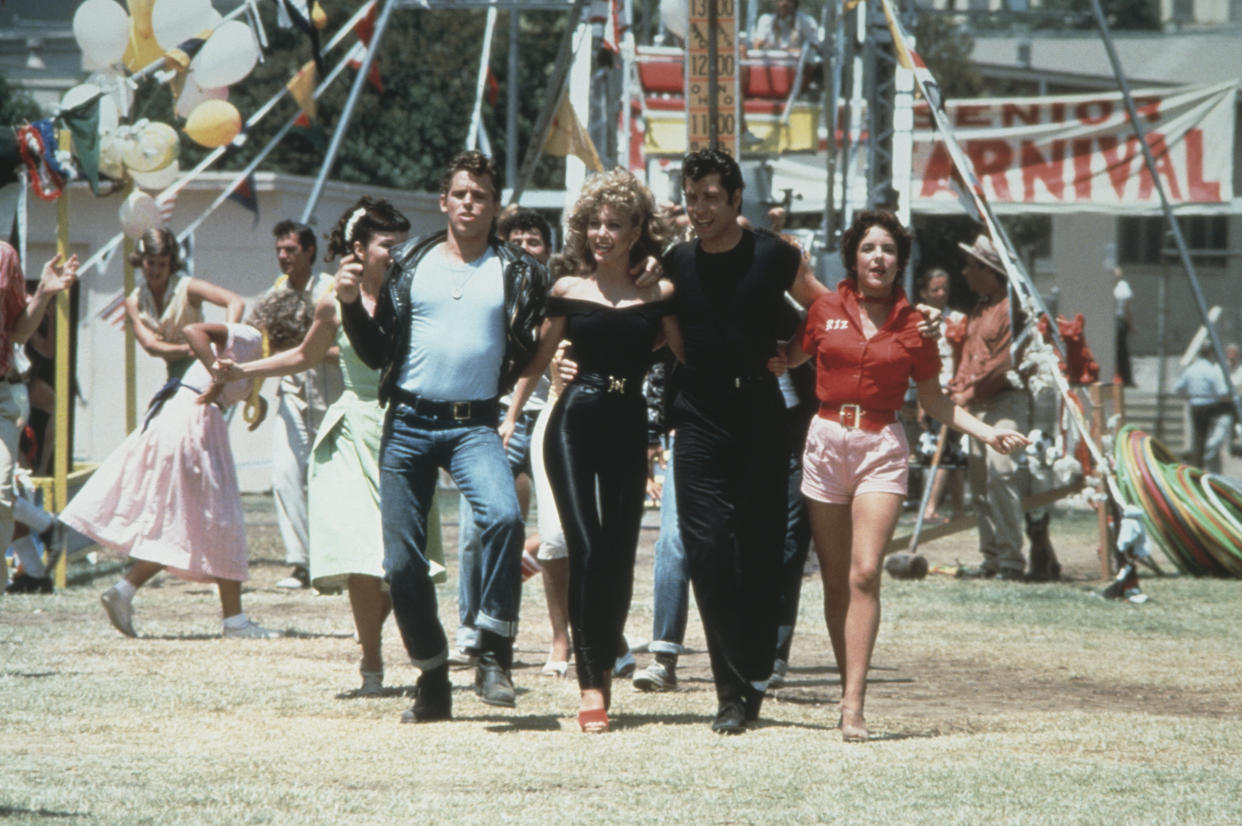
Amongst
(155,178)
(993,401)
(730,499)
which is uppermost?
(155,178)

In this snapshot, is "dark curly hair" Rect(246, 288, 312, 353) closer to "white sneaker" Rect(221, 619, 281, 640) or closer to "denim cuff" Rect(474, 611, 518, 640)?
"white sneaker" Rect(221, 619, 281, 640)

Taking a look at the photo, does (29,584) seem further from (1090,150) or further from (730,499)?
(1090,150)

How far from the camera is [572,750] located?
5.99 meters

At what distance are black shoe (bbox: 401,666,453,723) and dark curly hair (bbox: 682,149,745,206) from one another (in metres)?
1.85

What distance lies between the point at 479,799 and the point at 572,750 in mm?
847

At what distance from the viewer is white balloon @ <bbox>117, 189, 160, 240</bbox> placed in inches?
415

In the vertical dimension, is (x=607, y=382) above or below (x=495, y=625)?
above

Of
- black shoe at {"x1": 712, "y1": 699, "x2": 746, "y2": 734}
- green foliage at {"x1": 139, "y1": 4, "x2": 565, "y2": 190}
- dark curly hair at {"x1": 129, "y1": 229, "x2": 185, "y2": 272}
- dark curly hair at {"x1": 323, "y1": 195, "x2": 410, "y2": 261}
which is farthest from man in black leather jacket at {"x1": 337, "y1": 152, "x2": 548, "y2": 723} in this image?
green foliage at {"x1": 139, "y1": 4, "x2": 565, "y2": 190}

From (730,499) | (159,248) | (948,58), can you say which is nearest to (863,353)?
(730,499)

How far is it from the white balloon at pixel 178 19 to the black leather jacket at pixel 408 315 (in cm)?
428

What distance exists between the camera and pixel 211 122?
1091cm

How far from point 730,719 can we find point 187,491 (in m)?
3.91

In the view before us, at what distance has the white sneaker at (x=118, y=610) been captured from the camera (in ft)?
28.9

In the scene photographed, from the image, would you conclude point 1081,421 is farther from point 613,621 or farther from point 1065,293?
point 1065,293
